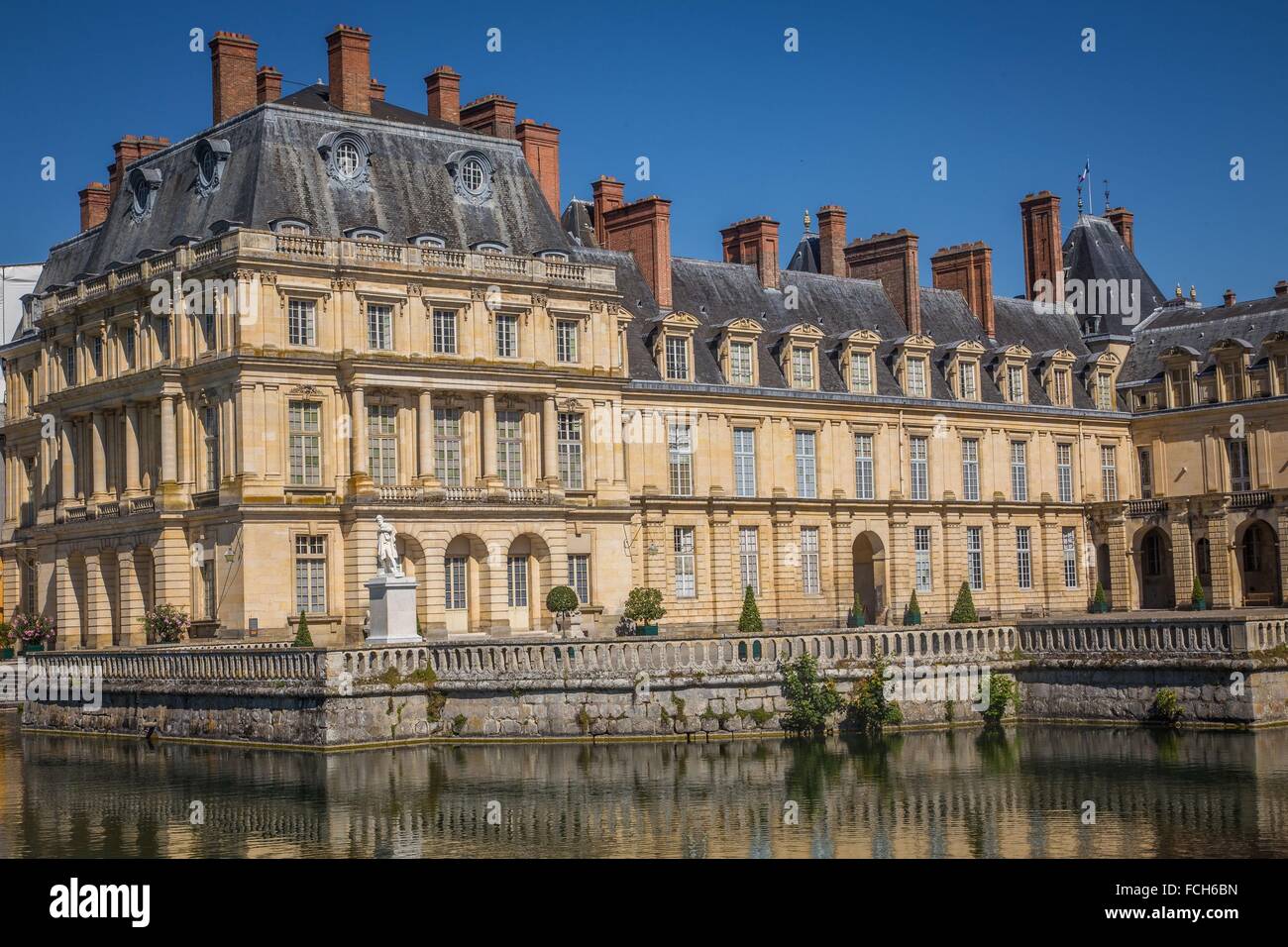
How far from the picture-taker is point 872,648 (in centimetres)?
3534

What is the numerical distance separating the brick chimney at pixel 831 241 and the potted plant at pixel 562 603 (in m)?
19.5

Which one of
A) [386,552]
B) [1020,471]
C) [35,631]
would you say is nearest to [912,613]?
[1020,471]

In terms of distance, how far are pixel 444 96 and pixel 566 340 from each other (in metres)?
8.59

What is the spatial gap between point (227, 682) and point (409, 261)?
14899 millimetres

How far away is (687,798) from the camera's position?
2747 cm

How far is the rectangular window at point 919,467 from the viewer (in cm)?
5953

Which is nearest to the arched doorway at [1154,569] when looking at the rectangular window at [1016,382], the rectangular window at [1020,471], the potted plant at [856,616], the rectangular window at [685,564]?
the rectangular window at [1020,471]

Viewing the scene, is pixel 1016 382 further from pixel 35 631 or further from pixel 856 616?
pixel 35 631

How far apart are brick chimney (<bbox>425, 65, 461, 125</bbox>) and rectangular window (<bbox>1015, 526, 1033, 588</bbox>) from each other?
24.0 m

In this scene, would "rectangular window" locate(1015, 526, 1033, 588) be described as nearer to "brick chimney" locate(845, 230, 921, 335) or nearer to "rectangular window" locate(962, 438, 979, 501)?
"rectangular window" locate(962, 438, 979, 501)

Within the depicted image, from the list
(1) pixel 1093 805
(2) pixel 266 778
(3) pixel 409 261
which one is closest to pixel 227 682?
(2) pixel 266 778

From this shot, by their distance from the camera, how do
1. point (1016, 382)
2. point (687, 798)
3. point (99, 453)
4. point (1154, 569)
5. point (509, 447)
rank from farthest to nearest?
point (1016, 382)
point (1154, 569)
point (99, 453)
point (509, 447)
point (687, 798)

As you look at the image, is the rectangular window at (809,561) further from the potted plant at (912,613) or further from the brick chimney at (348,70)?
the brick chimney at (348,70)

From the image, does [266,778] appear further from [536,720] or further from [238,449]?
[238,449]
